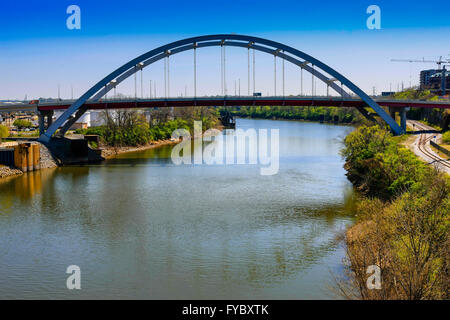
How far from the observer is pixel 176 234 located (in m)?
20.8

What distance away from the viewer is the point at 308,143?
6003cm

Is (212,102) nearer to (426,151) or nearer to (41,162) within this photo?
(41,162)

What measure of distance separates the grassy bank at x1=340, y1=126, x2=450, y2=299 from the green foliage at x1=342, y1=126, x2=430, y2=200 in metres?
0.06

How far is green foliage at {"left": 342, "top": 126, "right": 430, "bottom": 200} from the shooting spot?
22.3 meters

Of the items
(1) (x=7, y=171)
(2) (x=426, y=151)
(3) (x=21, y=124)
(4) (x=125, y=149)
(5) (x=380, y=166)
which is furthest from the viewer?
(3) (x=21, y=124)

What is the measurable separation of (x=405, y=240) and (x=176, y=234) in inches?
Result: 362

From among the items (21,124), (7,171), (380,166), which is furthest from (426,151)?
(21,124)

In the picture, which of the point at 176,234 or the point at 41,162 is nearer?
the point at 176,234

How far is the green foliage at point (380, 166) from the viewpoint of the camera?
2232 centimetres

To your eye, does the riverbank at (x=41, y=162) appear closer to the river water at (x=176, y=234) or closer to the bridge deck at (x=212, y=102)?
the river water at (x=176, y=234)

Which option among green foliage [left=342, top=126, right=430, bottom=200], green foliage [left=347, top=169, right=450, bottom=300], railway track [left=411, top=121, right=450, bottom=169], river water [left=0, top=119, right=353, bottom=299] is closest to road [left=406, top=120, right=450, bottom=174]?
railway track [left=411, top=121, right=450, bottom=169]

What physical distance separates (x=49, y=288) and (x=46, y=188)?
17633mm

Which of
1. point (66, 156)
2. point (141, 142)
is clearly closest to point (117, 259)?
point (66, 156)
